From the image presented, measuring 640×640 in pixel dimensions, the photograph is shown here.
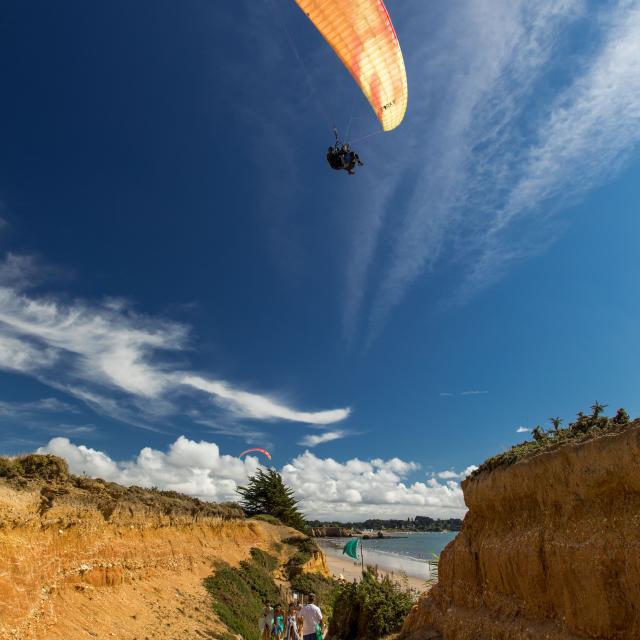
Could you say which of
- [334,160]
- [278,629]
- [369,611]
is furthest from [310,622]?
[334,160]

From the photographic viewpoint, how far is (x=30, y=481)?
16547 millimetres

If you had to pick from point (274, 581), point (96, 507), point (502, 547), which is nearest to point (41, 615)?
point (96, 507)

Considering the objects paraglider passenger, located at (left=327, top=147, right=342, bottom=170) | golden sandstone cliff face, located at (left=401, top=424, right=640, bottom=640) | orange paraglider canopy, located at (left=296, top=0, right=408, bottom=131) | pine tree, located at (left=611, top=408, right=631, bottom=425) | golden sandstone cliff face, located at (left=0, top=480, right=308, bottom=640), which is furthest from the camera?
paraglider passenger, located at (left=327, top=147, right=342, bottom=170)

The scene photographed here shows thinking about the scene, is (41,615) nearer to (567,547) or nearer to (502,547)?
(502,547)

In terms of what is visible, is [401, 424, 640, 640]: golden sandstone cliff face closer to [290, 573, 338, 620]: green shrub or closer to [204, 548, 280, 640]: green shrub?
[204, 548, 280, 640]: green shrub

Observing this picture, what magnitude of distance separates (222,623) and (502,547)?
1643 centimetres

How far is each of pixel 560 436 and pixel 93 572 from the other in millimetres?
16184

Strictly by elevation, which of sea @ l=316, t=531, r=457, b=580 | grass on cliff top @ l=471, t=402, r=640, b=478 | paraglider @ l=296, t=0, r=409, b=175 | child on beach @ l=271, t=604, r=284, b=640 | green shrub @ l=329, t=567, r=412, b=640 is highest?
paraglider @ l=296, t=0, r=409, b=175

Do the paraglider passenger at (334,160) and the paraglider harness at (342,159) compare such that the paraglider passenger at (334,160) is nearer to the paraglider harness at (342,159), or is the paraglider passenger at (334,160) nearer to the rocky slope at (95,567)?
the paraglider harness at (342,159)

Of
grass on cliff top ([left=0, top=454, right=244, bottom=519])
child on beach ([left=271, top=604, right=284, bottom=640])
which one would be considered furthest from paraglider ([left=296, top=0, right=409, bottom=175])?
child on beach ([left=271, top=604, right=284, bottom=640])

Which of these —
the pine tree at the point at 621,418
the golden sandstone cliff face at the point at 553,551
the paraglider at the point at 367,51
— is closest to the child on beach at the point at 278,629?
the golden sandstone cliff face at the point at 553,551

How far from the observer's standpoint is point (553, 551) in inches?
251

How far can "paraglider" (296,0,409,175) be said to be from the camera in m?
12.2

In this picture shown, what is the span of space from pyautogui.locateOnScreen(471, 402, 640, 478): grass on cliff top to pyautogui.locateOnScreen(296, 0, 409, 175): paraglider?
36.4 ft
